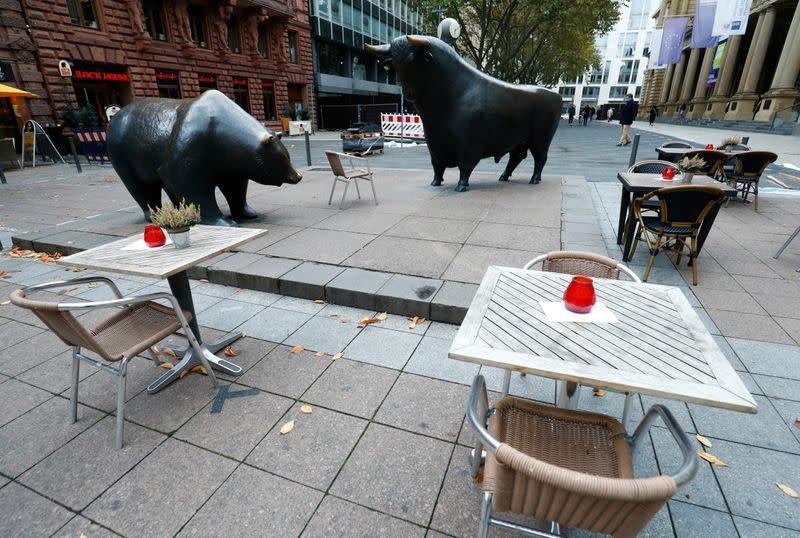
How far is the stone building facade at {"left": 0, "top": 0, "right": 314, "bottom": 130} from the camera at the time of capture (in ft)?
47.3

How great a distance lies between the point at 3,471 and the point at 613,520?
9.69 ft

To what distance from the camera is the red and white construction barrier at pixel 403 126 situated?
19.1 metres

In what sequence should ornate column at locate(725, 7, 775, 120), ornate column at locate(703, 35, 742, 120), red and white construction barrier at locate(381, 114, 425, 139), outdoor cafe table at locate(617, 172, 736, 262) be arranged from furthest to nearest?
ornate column at locate(703, 35, 742, 120), ornate column at locate(725, 7, 775, 120), red and white construction barrier at locate(381, 114, 425, 139), outdoor cafe table at locate(617, 172, 736, 262)

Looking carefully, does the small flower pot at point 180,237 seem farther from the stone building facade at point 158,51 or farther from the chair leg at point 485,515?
the stone building facade at point 158,51

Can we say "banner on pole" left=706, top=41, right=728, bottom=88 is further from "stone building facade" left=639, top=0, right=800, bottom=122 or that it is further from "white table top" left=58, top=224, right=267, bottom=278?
"white table top" left=58, top=224, right=267, bottom=278

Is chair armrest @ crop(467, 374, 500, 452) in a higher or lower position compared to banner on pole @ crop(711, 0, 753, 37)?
lower

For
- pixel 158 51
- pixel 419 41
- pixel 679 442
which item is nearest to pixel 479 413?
pixel 679 442

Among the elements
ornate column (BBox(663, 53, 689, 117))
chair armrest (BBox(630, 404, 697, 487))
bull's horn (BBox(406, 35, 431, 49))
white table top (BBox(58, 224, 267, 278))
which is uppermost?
ornate column (BBox(663, 53, 689, 117))

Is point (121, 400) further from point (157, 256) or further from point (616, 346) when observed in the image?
point (616, 346)

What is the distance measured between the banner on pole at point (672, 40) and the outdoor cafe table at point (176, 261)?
95.0ft

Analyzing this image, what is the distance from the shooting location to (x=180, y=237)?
2.85m

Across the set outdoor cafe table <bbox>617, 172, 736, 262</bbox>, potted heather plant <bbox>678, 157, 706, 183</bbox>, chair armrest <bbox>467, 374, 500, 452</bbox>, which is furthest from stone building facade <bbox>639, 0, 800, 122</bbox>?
chair armrest <bbox>467, 374, 500, 452</bbox>

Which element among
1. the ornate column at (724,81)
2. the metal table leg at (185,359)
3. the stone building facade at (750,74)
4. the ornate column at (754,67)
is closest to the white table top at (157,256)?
the metal table leg at (185,359)

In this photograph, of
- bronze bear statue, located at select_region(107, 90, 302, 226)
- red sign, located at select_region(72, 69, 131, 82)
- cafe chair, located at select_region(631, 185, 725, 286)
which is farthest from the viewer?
red sign, located at select_region(72, 69, 131, 82)
